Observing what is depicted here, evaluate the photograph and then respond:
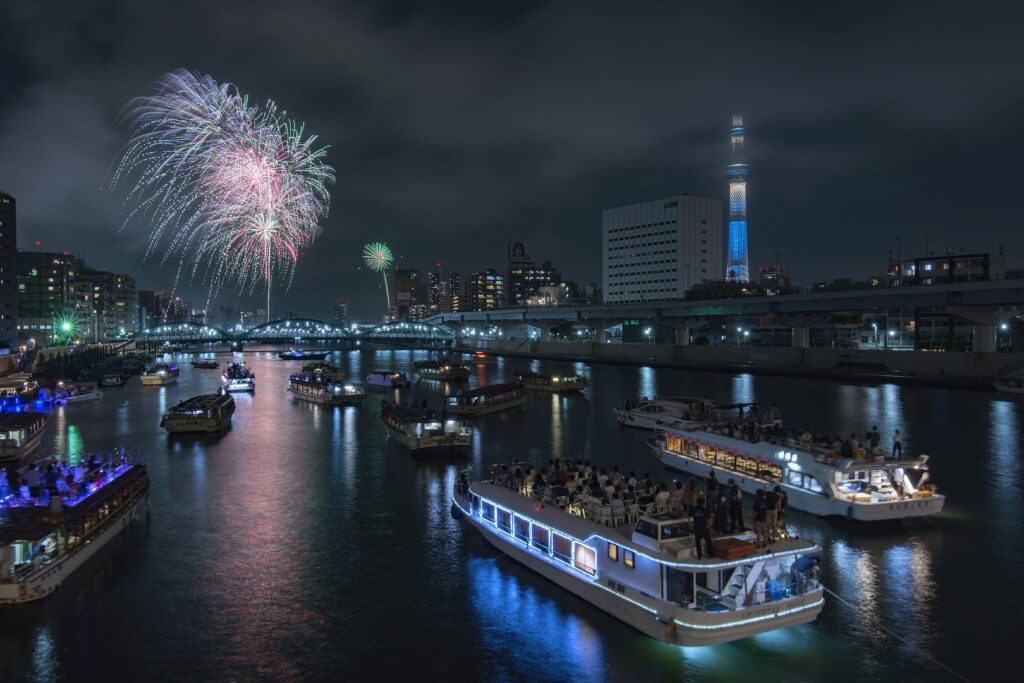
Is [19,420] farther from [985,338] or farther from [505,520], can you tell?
[985,338]

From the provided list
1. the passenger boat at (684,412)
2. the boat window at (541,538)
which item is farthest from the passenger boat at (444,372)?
the boat window at (541,538)

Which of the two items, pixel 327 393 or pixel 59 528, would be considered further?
pixel 327 393

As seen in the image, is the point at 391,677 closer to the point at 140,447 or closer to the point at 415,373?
the point at 140,447

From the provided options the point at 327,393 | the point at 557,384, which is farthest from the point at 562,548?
the point at 557,384

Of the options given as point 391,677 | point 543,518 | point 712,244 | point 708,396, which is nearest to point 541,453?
point 543,518

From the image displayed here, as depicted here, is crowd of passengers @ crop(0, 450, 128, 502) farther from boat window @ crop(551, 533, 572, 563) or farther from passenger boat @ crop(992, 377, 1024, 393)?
passenger boat @ crop(992, 377, 1024, 393)

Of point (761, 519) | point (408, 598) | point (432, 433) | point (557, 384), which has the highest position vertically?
point (761, 519)

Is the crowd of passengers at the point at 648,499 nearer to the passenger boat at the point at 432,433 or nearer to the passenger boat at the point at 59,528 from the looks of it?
the passenger boat at the point at 59,528
